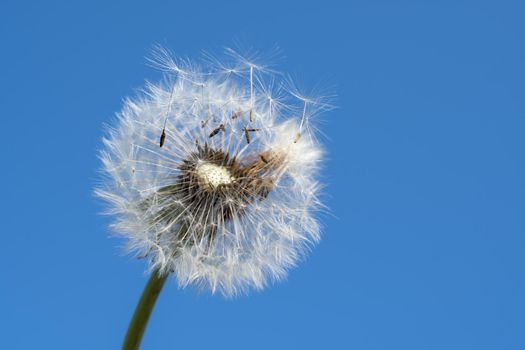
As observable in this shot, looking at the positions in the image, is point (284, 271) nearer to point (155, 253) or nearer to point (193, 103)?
point (155, 253)

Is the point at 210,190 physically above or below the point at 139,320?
above

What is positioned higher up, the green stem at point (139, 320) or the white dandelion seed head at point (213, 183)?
the white dandelion seed head at point (213, 183)

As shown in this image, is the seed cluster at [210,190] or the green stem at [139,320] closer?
the green stem at [139,320]

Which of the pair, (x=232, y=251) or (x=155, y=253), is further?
(x=232, y=251)

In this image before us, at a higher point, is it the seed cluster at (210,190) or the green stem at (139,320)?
the seed cluster at (210,190)

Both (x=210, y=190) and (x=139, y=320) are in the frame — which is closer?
(x=139, y=320)

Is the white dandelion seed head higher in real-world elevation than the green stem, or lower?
higher

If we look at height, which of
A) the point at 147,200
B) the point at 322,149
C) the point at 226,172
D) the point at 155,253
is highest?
the point at 322,149

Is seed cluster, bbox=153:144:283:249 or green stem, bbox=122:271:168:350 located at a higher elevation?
seed cluster, bbox=153:144:283:249

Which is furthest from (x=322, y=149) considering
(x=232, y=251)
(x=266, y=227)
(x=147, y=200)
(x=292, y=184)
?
(x=147, y=200)

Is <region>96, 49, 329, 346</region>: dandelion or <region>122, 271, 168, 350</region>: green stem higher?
<region>96, 49, 329, 346</region>: dandelion

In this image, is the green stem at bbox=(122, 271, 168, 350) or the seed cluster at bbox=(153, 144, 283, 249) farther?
the seed cluster at bbox=(153, 144, 283, 249)
